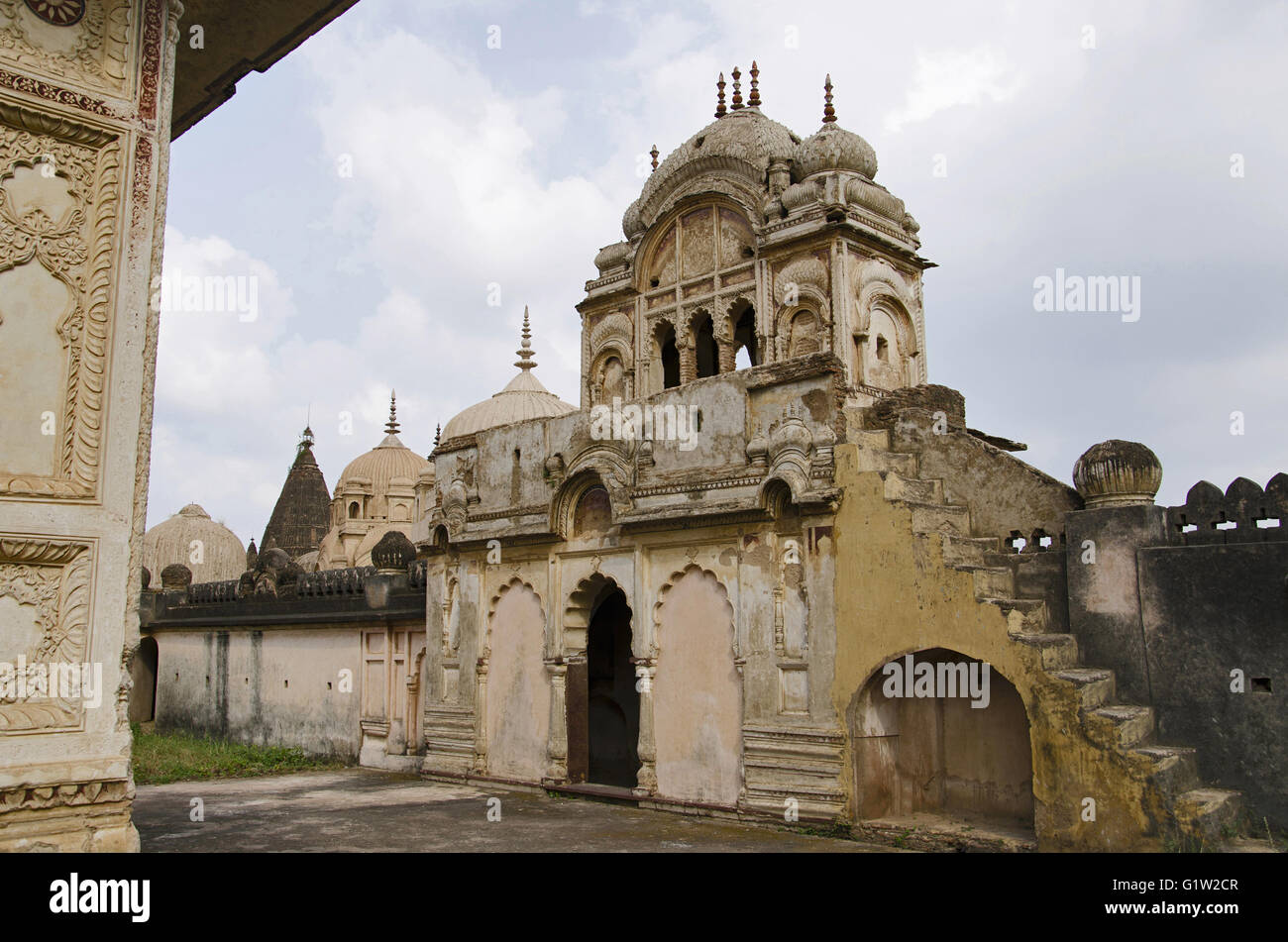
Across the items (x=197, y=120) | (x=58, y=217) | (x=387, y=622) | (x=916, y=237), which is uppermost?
(x=916, y=237)

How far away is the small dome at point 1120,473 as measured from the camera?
8750 millimetres

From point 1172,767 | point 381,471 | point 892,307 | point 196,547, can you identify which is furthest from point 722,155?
point 196,547

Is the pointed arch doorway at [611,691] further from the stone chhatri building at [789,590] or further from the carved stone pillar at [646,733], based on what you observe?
the carved stone pillar at [646,733]

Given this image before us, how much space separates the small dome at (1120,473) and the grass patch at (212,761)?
12.0 metres

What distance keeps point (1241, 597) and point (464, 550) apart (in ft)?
31.0

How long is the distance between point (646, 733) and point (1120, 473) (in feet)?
18.5

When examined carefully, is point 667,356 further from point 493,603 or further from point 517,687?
point 517,687

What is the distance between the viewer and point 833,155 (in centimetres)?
1517

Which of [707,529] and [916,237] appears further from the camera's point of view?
[916,237]

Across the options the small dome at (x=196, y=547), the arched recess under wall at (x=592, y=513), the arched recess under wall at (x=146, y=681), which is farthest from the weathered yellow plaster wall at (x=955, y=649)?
the small dome at (x=196, y=547)

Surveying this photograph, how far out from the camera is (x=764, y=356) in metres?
15.3
